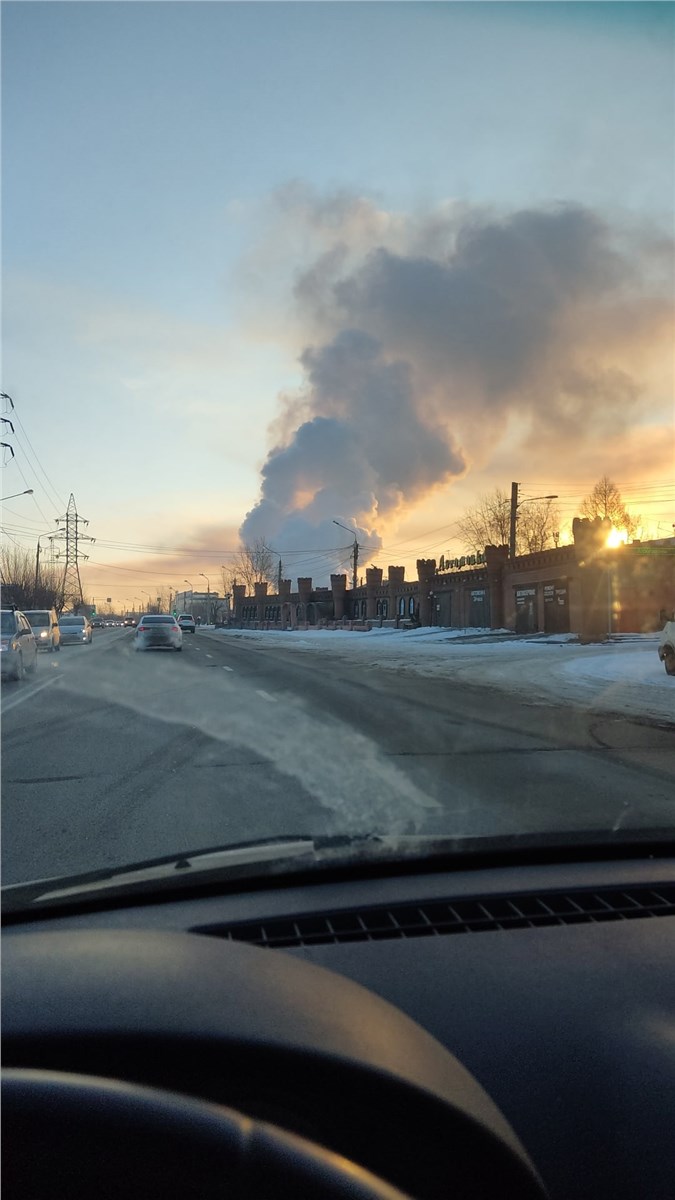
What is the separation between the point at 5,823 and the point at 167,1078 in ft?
16.0

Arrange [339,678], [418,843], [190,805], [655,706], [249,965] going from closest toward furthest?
[249,965] < [418,843] < [190,805] < [655,706] < [339,678]

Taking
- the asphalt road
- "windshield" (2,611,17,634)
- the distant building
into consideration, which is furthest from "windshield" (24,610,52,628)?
the distant building

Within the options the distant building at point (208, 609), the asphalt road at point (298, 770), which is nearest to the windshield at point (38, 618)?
the asphalt road at point (298, 770)

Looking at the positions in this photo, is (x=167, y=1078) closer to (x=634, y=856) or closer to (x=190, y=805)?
(x=634, y=856)

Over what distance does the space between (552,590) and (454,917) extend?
4224 cm

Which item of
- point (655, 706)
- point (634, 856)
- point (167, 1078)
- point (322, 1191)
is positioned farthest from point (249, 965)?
point (655, 706)

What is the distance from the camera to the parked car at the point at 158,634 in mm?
33781

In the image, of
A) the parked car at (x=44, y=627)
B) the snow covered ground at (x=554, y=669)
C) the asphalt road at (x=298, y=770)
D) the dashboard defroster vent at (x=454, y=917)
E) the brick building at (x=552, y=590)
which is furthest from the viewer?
the brick building at (x=552, y=590)

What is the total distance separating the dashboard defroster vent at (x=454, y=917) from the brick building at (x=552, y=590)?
28069mm

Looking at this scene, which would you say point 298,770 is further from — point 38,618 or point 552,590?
Result: point 552,590

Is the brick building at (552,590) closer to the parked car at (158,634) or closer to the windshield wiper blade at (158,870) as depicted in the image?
the parked car at (158,634)

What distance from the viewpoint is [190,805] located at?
6.45 m

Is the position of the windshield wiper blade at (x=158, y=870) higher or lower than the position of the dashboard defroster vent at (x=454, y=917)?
higher

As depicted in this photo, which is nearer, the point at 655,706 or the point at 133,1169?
the point at 133,1169
